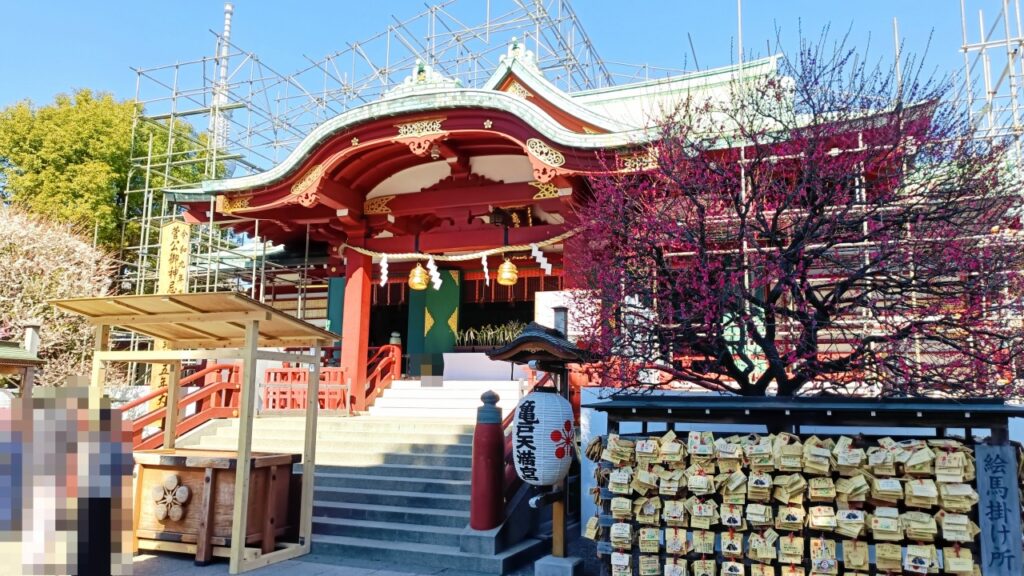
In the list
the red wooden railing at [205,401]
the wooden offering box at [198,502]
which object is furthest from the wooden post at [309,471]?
the red wooden railing at [205,401]

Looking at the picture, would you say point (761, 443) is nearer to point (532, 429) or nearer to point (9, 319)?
point (532, 429)

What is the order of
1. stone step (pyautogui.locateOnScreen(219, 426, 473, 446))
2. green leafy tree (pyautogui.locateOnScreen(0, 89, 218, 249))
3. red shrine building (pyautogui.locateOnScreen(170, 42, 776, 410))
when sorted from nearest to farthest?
1. stone step (pyautogui.locateOnScreen(219, 426, 473, 446))
2. red shrine building (pyautogui.locateOnScreen(170, 42, 776, 410))
3. green leafy tree (pyautogui.locateOnScreen(0, 89, 218, 249))

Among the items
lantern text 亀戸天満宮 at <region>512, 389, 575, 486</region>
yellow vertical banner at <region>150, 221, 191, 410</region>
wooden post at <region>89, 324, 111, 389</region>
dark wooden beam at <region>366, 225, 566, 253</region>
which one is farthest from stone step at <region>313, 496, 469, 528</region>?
dark wooden beam at <region>366, 225, 566, 253</region>

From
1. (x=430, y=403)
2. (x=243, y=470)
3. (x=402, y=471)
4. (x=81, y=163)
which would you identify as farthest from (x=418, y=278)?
(x=81, y=163)

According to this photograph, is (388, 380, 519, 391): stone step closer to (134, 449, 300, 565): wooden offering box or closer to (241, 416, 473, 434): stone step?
(241, 416, 473, 434): stone step

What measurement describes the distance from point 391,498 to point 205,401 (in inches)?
175

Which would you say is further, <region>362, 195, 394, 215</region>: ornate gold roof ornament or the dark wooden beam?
<region>362, 195, 394, 215</region>: ornate gold roof ornament

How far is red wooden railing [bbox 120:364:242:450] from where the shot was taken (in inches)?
388

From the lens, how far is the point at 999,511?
203 inches

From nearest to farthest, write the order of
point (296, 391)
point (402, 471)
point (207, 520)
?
1. point (207, 520)
2. point (402, 471)
3. point (296, 391)

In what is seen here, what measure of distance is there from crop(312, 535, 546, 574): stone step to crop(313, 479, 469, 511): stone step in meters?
0.67

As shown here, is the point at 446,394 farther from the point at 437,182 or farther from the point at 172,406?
the point at 172,406

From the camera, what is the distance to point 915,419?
550cm

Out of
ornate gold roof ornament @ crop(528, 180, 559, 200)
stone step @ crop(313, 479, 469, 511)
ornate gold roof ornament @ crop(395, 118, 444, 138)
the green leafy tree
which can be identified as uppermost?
the green leafy tree
